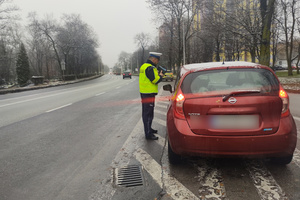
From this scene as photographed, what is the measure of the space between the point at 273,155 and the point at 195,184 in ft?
3.44

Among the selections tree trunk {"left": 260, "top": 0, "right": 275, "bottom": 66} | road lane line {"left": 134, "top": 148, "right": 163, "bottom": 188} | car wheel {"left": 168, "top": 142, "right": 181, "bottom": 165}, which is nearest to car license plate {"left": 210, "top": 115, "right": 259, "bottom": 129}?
car wheel {"left": 168, "top": 142, "right": 181, "bottom": 165}

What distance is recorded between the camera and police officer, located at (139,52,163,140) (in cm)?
499

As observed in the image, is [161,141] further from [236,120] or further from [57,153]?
[236,120]

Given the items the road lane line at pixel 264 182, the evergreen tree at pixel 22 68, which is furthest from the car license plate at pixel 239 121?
the evergreen tree at pixel 22 68

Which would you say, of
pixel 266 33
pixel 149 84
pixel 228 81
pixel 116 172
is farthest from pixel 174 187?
pixel 266 33

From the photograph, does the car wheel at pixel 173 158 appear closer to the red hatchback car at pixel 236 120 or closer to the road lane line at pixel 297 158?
the red hatchback car at pixel 236 120

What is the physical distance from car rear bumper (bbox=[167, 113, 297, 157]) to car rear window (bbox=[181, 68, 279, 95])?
49 centimetres

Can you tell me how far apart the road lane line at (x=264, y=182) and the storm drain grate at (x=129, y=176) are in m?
1.44

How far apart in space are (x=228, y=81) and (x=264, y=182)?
1.37 m

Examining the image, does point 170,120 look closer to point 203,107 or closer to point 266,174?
point 203,107

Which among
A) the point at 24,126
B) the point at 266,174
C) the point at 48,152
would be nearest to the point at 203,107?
the point at 266,174

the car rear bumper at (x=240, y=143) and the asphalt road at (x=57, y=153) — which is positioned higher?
the car rear bumper at (x=240, y=143)

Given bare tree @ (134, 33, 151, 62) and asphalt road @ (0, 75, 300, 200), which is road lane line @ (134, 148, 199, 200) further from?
bare tree @ (134, 33, 151, 62)

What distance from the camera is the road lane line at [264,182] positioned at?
2821mm
